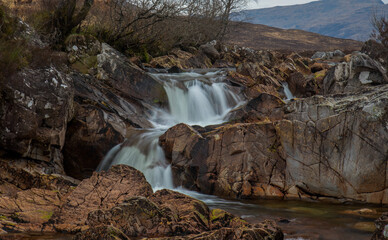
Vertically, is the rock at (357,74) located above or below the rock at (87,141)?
above

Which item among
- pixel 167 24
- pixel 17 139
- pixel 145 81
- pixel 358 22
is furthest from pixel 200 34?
pixel 358 22

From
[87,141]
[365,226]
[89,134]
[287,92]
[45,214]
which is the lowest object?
[365,226]

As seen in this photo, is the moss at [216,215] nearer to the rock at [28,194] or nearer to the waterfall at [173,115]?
the rock at [28,194]

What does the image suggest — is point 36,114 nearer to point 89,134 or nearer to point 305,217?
point 89,134

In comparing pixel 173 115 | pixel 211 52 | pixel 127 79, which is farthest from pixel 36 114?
pixel 211 52

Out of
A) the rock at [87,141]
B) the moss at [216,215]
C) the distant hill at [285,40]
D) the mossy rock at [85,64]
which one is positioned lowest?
the moss at [216,215]

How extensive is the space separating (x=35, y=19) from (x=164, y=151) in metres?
8.07

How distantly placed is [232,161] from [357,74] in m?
7.74

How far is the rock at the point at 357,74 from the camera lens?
1416cm

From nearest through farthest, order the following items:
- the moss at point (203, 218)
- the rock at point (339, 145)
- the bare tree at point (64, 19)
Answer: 1. the moss at point (203, 218)
2. the rock at point (339, 145)
3. the bare tree at point (64, 19)

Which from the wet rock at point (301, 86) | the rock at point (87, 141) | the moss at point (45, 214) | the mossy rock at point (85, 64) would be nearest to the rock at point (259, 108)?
the rock at point (87, 141)

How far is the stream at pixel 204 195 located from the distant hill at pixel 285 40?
3713 centimetres

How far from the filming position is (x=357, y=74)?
571 inches

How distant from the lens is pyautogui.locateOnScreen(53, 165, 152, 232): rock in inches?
252
